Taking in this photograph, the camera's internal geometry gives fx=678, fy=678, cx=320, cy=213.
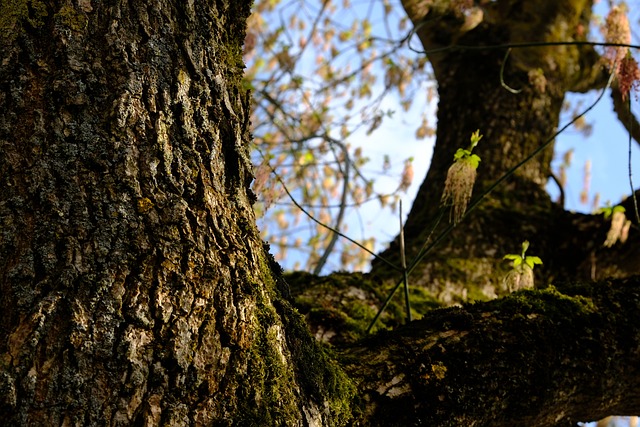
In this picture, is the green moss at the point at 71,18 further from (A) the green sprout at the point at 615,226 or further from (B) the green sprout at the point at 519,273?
(A) the green sprout at the point at 615,226

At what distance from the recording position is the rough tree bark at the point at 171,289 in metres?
1.04

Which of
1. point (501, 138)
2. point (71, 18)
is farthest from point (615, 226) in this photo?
point (71, 18)

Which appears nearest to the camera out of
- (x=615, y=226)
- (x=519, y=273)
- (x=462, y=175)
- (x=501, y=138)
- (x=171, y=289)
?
(x=171, y=289)

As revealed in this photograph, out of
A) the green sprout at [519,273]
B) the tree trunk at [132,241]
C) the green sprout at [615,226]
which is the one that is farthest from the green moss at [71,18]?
the green sprout at [615,226]

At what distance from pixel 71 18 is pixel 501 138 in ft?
7.09

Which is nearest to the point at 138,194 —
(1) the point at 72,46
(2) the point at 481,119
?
(1) the point at 72,46

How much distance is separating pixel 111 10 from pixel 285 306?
2.22 ft

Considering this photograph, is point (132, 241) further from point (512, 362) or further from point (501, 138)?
point (501, 138)

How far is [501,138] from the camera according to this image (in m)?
3.03

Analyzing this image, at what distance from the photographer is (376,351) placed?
147 cm

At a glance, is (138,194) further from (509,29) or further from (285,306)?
(509,29)

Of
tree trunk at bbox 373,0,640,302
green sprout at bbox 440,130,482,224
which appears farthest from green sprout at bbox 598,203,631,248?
green sprout at bbox 440,130,482,224

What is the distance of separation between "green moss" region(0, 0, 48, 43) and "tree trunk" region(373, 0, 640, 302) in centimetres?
142

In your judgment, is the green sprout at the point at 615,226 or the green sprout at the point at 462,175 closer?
the green sprout at the point at 462,175
